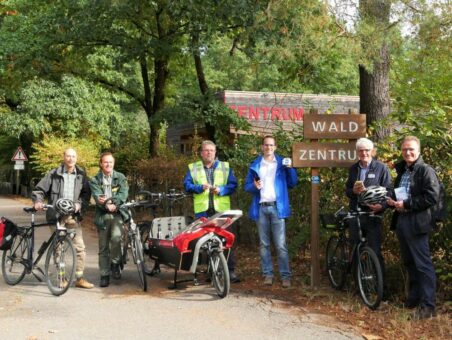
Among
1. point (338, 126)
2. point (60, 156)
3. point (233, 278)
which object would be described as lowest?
point (233, 278)

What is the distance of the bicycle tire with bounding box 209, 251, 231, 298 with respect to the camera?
23.7ft

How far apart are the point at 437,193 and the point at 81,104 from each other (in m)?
26.9

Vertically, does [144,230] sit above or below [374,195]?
below

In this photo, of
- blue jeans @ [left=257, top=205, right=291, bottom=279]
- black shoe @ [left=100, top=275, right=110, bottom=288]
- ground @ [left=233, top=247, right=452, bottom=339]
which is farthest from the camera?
black shoe @ [left=100, top=275, right=110, bottom=288]

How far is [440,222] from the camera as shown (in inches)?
255

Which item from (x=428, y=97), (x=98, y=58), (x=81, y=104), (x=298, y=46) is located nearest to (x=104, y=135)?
(x=81, y=104)

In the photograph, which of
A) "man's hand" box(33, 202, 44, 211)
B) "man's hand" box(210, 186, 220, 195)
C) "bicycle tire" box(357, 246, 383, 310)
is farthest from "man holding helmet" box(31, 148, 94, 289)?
"bicycle tire" box(357, 246, 383, 310)

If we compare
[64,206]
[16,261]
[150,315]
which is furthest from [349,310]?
[16,261]

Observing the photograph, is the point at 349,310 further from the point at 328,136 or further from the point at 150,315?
the point at 328,136

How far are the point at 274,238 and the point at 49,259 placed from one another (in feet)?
9.46

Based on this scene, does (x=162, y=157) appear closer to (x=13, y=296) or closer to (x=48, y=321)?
(x=13, y=296)

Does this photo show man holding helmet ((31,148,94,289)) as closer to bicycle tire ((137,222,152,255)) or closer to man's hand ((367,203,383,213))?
bicycle tire ((137,222,152,255))

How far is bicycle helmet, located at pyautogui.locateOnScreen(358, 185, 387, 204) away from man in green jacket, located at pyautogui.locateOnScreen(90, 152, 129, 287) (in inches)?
130

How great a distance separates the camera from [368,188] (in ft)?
21.8
